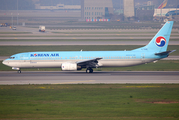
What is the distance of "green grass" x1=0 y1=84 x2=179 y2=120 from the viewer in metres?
20.7

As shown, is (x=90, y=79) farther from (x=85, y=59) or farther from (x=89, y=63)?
(x=85, y=59)

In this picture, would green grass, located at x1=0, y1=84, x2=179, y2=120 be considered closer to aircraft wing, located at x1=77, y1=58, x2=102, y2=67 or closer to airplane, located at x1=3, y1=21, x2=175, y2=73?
aircraft wing, located at x1=77, y1=58, x2=102, y2=67

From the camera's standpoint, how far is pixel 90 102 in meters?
24.6

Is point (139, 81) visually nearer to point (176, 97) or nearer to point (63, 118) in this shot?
point (176, 97)

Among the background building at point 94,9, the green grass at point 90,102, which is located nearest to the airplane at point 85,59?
the green grass at point 90,102

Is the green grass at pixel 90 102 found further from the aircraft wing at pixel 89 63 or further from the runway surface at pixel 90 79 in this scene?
the aircraft wing at pixel 89 63

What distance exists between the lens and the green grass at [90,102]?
813 inches

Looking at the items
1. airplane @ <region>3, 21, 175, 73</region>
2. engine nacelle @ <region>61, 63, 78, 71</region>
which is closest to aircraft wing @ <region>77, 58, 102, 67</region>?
airplane @ <region>3, 21, 175, 73</region>

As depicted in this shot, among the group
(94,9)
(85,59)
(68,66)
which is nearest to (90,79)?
(68,66)

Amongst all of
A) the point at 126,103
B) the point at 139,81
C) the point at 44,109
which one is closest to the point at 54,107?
the point at 44,109

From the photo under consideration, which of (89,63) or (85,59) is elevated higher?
(85,59)

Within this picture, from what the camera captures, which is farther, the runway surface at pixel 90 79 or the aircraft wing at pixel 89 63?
the aircraft wing at pixel 89 63

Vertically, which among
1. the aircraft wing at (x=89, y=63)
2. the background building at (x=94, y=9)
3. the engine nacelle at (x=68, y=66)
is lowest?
the engine nacelle at (x=68, y=66)

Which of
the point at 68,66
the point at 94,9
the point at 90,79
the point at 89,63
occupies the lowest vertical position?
the point at 90,79
